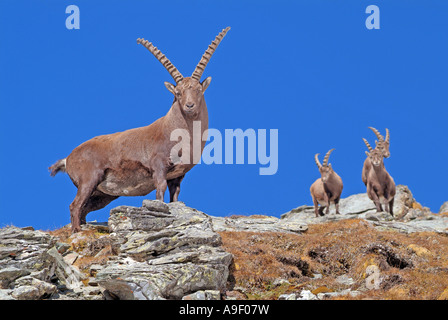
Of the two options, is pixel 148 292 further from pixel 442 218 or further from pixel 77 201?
pixel 442 218

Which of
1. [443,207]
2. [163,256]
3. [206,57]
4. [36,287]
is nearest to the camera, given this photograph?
[36,287]

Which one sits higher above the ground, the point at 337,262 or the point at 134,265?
the point at 337,262

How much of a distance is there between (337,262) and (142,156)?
22.7 ft

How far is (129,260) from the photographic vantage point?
13.1 meters

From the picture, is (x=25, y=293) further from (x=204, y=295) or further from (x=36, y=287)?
(x=204, y=295)

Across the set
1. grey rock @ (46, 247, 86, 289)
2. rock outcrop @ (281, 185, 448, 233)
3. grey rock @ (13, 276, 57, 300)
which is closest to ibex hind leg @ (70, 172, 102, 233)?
grey rock @ (46, 247, 86, 289)

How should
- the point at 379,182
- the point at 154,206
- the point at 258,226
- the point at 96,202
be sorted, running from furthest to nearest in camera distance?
the point at 379,182 < the point at 96,202 < the point at 258,226 < the point at 154,206

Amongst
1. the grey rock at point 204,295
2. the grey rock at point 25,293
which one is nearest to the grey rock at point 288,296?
the grey rock at point 204,295

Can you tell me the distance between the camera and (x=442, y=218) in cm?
2578

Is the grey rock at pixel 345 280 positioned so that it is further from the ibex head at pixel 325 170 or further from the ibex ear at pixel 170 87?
the ibex head at pixel 325 170

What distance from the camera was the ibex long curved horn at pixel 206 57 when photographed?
17.9m

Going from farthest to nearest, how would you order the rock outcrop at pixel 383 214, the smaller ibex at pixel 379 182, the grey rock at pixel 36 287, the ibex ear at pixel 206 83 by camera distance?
the smaller ibex at pixel 379 182
the rock outcrop at pixel 383 214
the ibex ear at pixel 206 83
the grey rock at pixel 36 287

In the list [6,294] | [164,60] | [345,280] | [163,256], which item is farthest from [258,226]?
[6,294]
